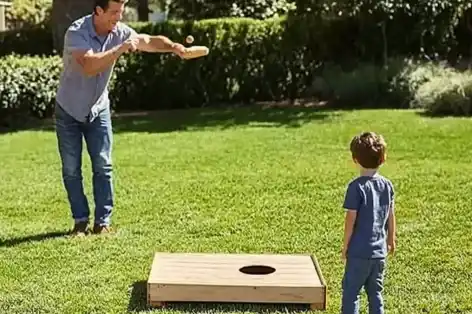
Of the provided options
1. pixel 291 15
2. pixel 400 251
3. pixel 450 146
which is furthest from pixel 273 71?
pixel 400 251

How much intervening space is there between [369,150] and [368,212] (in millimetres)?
284

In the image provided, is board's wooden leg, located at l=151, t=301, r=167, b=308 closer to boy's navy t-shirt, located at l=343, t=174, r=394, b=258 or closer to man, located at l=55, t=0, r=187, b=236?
boy's navy t-shirt, located at l=343, t=174, r=394, b=258

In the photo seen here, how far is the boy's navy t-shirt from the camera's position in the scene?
3928mm

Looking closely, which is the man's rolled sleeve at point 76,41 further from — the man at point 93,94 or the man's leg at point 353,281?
the man's leg at point 353,281

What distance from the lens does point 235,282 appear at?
477 cm

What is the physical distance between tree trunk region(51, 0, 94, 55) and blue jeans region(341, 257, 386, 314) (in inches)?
536

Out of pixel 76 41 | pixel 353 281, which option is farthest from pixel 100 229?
pixel 353 281

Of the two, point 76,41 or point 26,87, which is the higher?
point 76,41

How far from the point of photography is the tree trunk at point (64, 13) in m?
17.0

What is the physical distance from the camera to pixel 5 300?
16.1ft

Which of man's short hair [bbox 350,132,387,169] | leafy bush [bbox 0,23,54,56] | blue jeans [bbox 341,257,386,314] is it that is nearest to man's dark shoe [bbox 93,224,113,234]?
blue jeans [bbox 341,257,386,314]

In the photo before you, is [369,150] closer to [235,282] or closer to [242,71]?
[235,282]

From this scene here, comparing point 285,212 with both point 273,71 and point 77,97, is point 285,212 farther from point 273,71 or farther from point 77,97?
point 273,71

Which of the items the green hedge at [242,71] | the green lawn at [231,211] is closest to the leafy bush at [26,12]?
the green hedge at [242,71]
